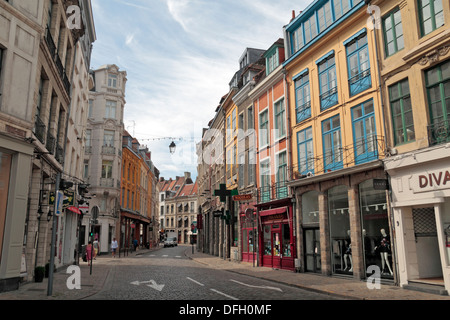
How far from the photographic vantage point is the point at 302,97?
63.4 ft

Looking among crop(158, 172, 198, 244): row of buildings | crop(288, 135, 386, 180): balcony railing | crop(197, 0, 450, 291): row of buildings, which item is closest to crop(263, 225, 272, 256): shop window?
crop(197, 0, 450, 291): row of buildings

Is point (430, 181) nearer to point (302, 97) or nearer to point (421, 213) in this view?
point (421, 213)

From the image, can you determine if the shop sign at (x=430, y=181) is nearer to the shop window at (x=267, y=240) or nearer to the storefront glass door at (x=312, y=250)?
the storefront glass door at (x=312, y=250)

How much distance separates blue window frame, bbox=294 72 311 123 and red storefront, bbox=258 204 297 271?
4.74 metres

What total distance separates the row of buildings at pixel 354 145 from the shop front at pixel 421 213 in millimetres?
34

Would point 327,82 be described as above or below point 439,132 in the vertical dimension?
above

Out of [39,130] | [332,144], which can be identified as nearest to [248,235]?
[332,144]

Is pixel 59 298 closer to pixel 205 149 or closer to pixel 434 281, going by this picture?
pixel 434 281

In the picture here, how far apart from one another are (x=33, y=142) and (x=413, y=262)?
13.4 metres

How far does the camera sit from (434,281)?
1170cm

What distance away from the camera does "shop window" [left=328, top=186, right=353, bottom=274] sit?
15.6m

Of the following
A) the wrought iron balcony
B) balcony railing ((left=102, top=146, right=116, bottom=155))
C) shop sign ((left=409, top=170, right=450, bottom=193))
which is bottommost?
shop sign ((left=409, top=170, right=450, bottom=193))

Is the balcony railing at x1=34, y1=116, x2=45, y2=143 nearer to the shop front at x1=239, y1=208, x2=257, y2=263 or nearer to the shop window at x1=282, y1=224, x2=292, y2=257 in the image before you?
the shop window at x1=282, y1=224, x2=292, y2=257

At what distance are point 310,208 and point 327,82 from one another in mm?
6070
